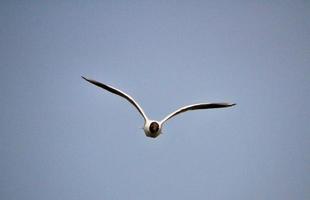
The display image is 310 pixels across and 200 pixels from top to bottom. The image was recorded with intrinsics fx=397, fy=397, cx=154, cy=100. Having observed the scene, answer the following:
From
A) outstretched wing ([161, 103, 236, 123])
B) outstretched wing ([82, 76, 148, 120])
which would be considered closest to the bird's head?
outstretched wing ([82, 76, 148, 120])

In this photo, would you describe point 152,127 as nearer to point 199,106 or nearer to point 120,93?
point 120,93

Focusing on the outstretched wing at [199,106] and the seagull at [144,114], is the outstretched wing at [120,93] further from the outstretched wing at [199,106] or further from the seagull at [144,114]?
the outstretched wing at [199,106]

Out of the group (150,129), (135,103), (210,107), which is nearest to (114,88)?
(135,103)

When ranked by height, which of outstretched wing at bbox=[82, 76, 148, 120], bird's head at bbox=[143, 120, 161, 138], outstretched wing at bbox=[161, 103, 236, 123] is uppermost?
outstretched wing at bbox=[82, 76, 148, 120]

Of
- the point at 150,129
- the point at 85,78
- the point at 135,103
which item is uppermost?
the point at 85,78

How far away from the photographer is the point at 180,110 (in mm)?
26281

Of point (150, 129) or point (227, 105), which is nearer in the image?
point (150, 129)

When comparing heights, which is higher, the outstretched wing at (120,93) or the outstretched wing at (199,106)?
the outstretched wing at (120,93)

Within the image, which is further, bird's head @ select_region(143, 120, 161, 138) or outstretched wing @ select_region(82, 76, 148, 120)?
outstretched wing @ select_region(82, 76, 148, 120)

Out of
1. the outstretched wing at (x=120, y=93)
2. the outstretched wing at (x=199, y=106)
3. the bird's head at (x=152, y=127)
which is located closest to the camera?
the bird's head at (x=152, y=127)

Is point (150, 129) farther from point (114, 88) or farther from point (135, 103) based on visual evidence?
point (114, 88)

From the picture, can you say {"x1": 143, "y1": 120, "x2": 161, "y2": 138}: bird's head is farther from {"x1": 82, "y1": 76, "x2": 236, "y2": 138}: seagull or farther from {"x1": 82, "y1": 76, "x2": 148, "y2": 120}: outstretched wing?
{"x1": 82, "y1": 76, "x2": 148, "y2": 120}: outstretched wing

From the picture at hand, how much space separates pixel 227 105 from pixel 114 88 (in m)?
7.74

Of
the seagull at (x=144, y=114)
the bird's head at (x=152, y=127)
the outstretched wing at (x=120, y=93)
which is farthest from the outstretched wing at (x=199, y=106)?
the outstretched wing at (x=120, y=93)
